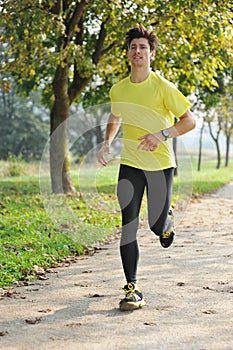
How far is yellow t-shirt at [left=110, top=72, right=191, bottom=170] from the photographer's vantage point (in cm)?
514

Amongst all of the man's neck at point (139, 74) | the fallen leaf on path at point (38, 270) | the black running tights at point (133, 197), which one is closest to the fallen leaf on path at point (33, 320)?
the black running tights at point (133, 197)

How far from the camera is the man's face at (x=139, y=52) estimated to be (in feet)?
16.9

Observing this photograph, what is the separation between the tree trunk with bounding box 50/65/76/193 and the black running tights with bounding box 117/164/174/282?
10.1 metres

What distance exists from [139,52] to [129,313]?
2.09 meters

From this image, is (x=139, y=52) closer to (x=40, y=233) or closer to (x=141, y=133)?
(x=141, y=133)

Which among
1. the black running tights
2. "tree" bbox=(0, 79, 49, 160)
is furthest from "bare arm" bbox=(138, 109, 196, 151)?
"tree" bbox=(0, 79, 49, 160)

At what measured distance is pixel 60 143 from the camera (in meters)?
15.6

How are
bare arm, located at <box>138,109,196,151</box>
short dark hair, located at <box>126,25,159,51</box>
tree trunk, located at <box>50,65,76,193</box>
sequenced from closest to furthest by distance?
1. bare arm, located at <box>138,109,196,151</box>
2. short dark hair, located at <box>126,25,159,51</box>
3. tree trunk, located at <box>50,65,76,193</box>

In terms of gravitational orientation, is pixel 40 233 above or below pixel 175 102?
below

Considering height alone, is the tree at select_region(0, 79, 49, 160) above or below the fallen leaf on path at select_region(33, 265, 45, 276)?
above

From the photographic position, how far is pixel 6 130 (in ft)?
167

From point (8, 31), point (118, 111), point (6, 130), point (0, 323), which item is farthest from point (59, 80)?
point (6, 130)

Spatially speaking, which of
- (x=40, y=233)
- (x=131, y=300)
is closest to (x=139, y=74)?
(x=131, y=300)

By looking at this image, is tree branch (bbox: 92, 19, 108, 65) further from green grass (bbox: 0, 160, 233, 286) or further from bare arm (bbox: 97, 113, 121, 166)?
bare arm (bbox: 97, 113, 121, 166)
